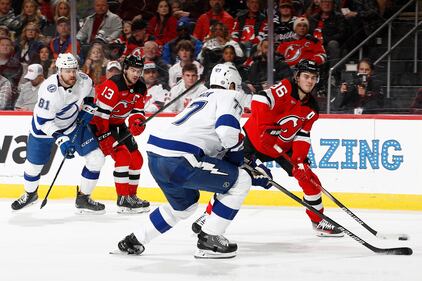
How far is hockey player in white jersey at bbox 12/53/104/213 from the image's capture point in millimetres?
6508

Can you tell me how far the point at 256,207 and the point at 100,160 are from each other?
138cm

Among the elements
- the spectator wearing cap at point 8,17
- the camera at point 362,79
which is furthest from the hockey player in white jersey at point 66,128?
the spectator wearing cap at point 8,17

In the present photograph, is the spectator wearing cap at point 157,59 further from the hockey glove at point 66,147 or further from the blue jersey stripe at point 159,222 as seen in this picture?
the blue jersey stripe at point 159,222

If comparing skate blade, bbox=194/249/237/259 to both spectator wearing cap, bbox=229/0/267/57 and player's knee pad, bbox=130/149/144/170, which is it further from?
spectator wearing cap, bbox=229/0/267/57

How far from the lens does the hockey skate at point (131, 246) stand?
16.5ft

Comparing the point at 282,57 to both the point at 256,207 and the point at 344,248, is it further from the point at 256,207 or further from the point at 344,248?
the point at 344,248

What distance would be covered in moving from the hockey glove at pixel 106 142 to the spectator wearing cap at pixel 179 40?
1.50m

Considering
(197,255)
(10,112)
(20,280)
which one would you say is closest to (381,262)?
(197,255)

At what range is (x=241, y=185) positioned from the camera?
4.91 metres

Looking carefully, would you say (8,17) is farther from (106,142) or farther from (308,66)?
(308,66)

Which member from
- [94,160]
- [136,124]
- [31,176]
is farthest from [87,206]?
[136,124]

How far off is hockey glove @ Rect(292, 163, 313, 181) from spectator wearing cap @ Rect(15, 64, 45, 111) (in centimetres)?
315

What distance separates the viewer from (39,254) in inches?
206

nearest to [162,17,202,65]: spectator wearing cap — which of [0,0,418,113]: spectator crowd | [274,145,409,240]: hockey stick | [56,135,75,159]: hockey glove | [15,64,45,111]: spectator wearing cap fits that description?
[0,0,418,113]: spectator crowd
